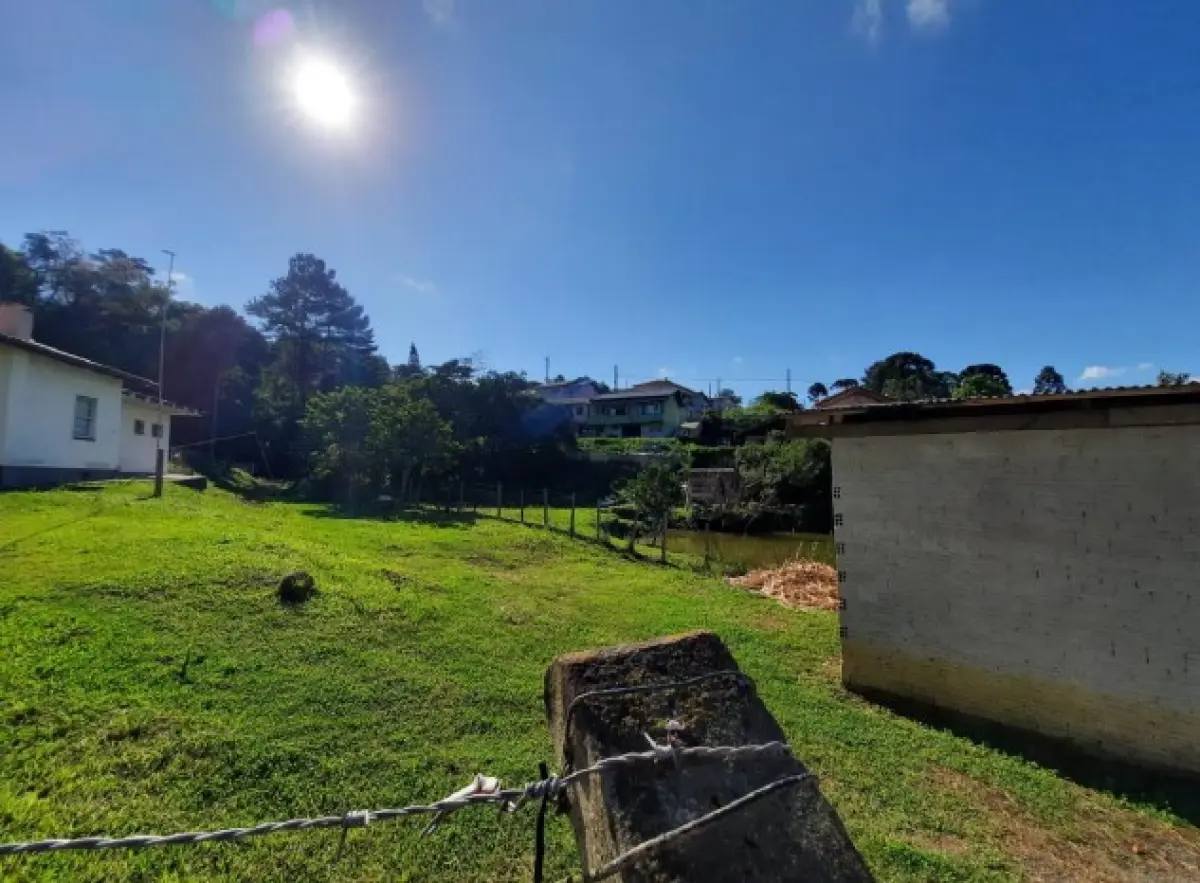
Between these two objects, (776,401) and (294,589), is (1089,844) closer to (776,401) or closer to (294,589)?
(294,589)

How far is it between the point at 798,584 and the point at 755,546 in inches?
324

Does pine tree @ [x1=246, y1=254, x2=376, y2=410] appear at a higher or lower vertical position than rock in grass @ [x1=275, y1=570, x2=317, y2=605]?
higher

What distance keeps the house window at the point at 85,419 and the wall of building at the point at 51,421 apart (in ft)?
0.36

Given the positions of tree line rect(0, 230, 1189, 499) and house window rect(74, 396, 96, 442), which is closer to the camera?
house window rect(74, 396, 96, 442)

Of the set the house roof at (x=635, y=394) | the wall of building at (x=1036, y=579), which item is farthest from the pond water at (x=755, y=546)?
the house roof at (x=635, y=394)

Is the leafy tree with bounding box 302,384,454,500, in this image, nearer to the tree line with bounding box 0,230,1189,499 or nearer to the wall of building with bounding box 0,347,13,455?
the tree line with bounding box 0,230,1189,499

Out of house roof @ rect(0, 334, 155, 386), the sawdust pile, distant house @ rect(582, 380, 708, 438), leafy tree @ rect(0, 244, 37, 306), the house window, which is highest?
leafy tree @ rect(0, 244, 37, 306)

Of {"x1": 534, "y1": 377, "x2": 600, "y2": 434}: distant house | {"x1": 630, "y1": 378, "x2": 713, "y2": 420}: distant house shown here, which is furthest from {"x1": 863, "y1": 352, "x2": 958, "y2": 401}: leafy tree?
{"x1": 534, "y1": 377, "x2": 600, "y2": 434}: distant house

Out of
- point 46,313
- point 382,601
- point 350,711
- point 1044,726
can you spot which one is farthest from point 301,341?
point 1044,726

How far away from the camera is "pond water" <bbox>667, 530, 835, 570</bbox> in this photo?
1712 centimetres

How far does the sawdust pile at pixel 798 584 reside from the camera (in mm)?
10929

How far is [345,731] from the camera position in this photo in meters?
4.14

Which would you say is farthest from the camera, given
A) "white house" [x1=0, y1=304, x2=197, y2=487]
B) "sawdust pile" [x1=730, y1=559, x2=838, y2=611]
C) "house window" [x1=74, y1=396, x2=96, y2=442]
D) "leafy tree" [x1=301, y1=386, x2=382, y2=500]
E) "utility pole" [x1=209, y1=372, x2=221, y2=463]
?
"utility pole" [x1=209, y1=372, x2=221, y2=463]

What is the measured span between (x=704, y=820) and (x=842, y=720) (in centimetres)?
481
